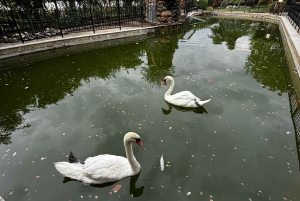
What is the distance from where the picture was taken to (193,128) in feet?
15.8

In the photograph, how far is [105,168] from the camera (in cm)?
335

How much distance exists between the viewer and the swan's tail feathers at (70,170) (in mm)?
3416

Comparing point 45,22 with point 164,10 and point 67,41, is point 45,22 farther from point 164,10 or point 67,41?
point 164,10

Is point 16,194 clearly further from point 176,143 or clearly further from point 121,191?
point 176,143

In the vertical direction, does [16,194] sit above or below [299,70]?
below

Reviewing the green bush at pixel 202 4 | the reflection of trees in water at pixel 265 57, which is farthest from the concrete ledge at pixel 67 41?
the green bush at pixel 202 4

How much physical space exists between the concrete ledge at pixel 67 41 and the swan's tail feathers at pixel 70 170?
977cm

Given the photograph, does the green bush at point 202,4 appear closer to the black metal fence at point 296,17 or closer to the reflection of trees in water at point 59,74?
the black metal fence at point 296,17

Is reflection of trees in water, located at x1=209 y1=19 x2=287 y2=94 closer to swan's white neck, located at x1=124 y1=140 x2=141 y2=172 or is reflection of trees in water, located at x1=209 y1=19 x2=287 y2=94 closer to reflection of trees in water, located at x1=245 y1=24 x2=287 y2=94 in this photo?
reflection of trees in water, located at x1=245 y1=24 x2=287 y2=94

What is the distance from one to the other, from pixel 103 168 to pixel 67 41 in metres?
10.8

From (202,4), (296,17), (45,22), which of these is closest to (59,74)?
(45,22)

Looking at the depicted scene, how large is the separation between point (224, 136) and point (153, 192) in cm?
232

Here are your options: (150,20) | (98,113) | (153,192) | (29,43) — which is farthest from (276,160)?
(150,20)

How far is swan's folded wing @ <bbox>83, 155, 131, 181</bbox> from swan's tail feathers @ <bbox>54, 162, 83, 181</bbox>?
149 mm
